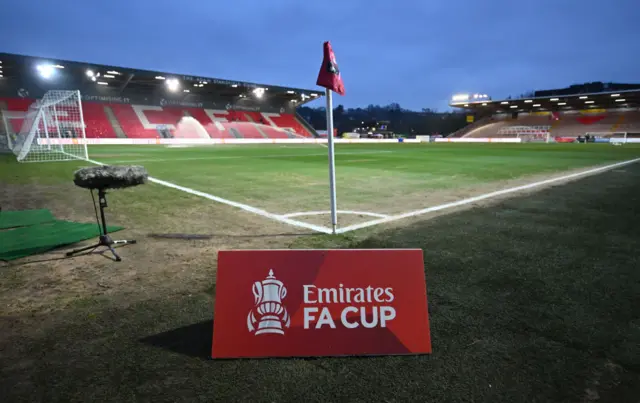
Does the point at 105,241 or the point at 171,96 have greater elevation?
the point at 171,96

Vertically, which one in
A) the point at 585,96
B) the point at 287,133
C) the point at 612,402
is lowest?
the point at 612,402

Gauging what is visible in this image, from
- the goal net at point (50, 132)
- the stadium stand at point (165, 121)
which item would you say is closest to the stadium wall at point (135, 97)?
the stadium stand at point (165, 121)

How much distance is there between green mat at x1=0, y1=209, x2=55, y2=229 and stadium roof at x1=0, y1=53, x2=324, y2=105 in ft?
129

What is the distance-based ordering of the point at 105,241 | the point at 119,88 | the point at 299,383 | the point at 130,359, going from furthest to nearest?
1. the point at 119,88
2. the point at 105,241
3. the point at 130,359
4. the point at 299,383

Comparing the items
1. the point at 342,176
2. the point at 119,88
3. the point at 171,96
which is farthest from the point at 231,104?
the point at 342,176

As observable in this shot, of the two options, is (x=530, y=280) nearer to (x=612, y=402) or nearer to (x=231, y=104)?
(x=612, y=402)

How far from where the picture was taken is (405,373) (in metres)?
2.02

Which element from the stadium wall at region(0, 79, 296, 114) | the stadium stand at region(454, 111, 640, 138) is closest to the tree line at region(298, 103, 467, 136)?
the stadium stand at region(454, 111, 640, 138)

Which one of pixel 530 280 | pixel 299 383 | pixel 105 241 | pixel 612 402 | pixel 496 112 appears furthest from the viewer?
pixel 496 112

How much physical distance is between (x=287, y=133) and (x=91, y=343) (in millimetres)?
57446

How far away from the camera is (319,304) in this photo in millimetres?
2318

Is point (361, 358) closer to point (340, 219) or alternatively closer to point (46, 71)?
point (340, 219)

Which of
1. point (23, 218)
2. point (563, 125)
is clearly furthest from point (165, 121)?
point (563, 125)

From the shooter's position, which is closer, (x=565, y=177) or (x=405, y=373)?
(x=405, y=373)
